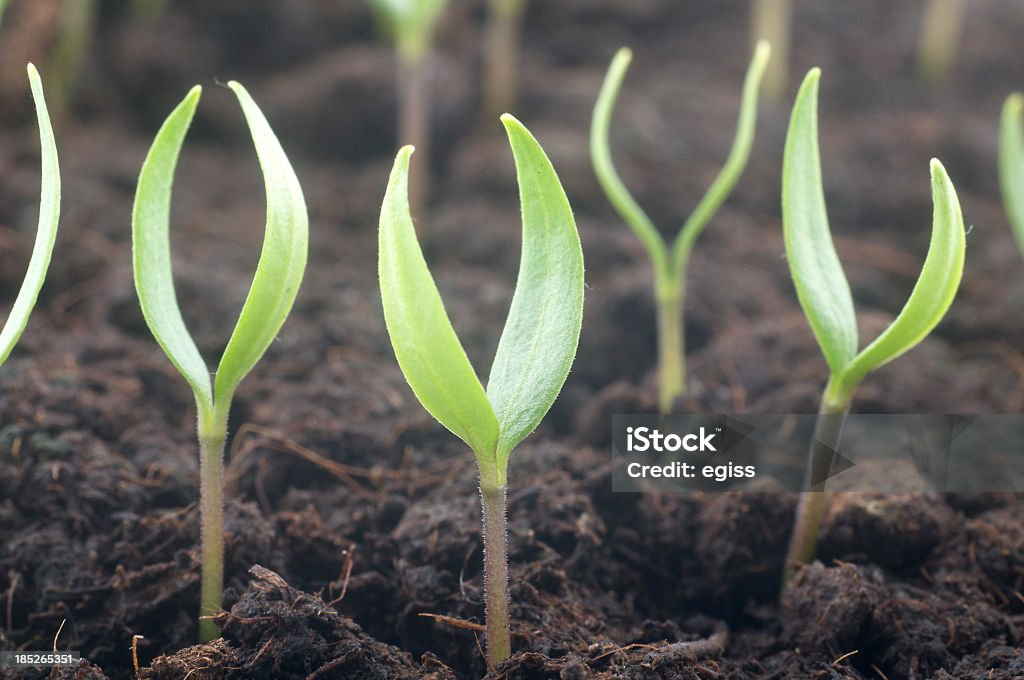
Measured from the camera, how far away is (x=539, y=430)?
48.4 inches

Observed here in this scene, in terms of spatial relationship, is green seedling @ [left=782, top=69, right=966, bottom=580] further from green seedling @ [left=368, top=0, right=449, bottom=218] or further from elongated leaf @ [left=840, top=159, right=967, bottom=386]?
green seedling @ [left=368, top=0, right=449, bottom=218]

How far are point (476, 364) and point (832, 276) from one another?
0.62 m

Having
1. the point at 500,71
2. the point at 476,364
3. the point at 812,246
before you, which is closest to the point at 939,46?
the point at 500,71

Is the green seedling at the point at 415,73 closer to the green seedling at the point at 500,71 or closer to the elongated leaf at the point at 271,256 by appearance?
the green seedling at the point at 500,71

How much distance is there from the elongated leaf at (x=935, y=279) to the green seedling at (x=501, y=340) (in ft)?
0.89

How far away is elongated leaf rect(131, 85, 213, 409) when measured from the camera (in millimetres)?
768

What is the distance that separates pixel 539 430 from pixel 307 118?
1.03 m

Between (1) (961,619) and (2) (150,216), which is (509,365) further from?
(1) (961,619)

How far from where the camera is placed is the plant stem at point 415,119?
5.44ft

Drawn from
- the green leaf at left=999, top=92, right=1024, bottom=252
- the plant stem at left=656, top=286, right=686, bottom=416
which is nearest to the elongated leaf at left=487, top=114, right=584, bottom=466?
the plant stem at left=656, top=286, right=686, bottom=416

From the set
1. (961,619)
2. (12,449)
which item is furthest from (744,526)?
(12,449)

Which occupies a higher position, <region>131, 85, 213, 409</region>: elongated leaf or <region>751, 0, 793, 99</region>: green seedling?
<region>751, 0, 793, 99</region>: green seedling

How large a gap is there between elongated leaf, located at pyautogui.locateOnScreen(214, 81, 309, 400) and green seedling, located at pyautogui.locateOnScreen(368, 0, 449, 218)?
90 centimetres

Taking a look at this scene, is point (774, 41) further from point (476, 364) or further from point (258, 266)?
point (258, 266)
